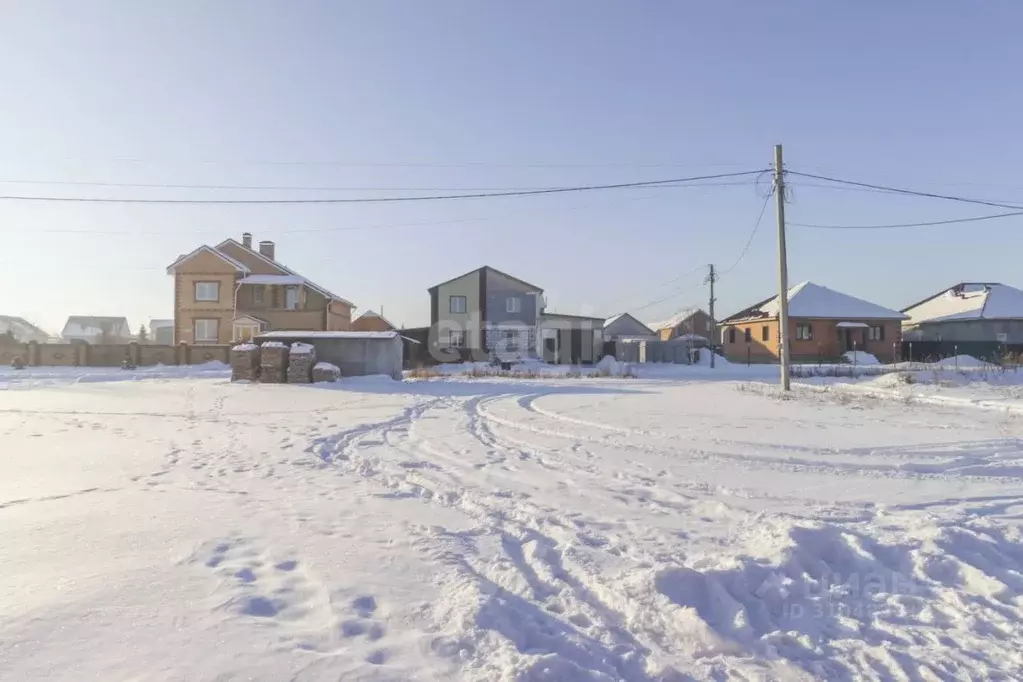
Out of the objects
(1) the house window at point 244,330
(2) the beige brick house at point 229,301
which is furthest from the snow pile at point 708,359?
(1) the house window at point 244,330

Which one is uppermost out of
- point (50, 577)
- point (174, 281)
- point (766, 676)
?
point (174, 281)

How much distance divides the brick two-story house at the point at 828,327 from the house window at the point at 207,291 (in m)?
33.4

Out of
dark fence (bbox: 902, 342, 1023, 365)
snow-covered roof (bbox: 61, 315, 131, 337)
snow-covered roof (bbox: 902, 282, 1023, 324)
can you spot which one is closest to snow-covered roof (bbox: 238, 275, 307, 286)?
dark fence (bbox: 902, 342, 1023, 365)

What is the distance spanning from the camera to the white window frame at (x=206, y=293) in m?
37.6

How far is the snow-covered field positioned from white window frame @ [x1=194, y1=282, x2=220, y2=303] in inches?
1220

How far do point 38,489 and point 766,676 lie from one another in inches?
246

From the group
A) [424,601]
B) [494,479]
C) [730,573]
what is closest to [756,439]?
[494,479]

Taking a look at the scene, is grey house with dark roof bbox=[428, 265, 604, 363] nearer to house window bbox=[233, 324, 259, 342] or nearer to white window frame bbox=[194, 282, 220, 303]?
house window bbox=[233, 324, 259, 342]

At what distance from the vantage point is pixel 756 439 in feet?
29.6

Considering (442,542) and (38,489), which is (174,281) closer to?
(38,489)

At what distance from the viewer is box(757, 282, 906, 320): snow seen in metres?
42.8

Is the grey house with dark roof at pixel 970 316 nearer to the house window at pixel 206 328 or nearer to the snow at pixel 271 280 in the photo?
the snow at pixel 271 280

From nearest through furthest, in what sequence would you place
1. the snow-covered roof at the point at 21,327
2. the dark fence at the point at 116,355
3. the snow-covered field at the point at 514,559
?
1. the snow-covered field at the point at 514,559
2. the dark fence at the point at 116,355
3. the snow-covered roof at the point at 21,327

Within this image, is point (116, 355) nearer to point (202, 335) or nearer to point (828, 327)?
point (202, 335)
